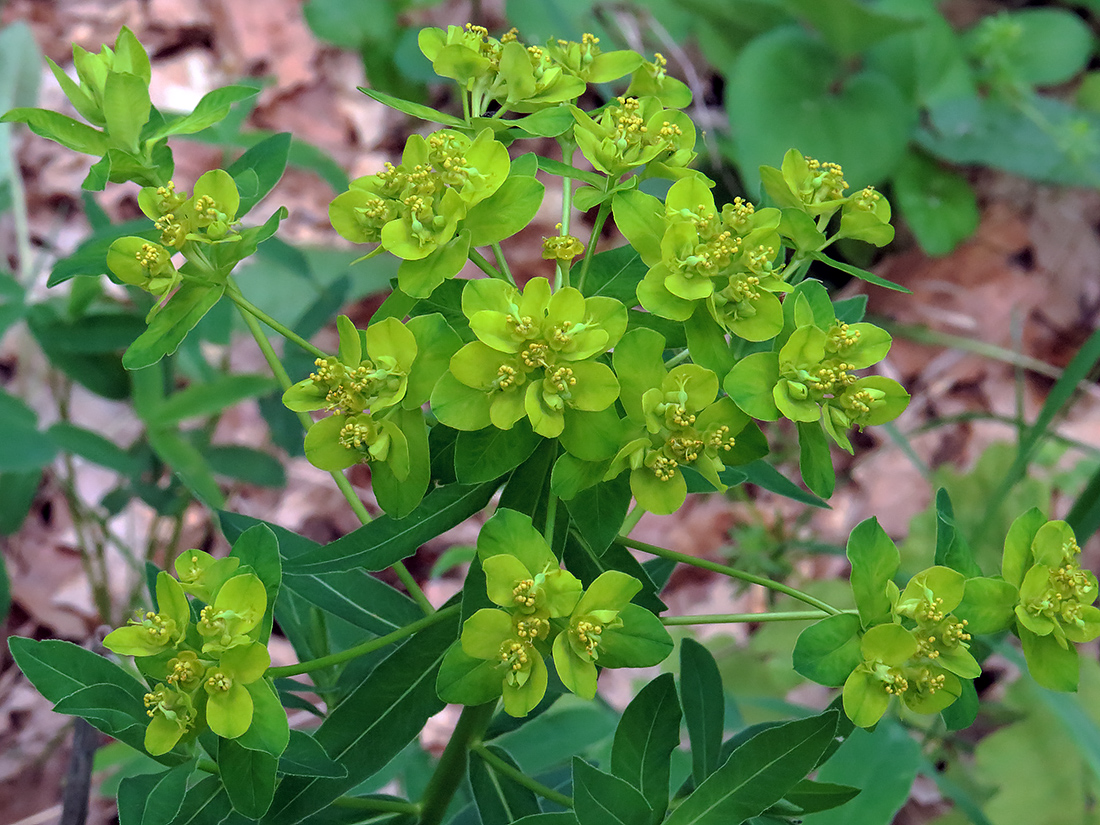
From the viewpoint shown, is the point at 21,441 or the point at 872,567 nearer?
the point at 872,567

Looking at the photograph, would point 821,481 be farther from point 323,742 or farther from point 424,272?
point 323,742

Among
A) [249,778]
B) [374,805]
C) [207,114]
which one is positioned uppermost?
[207,114]

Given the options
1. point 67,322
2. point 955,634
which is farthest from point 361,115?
point 955,634

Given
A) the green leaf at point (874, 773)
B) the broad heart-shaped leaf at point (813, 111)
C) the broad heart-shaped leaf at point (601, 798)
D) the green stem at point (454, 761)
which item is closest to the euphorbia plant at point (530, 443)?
the broad heart-shaped leaf at point (601, 798)

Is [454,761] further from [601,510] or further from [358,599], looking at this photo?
[601,510]

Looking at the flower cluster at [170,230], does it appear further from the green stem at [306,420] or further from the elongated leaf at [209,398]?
the elongated leaf at [209,398]

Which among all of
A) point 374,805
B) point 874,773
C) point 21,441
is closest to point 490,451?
point 374,805
